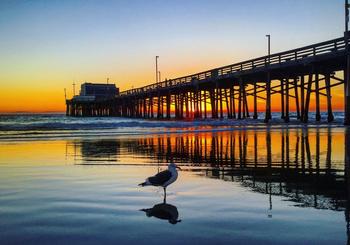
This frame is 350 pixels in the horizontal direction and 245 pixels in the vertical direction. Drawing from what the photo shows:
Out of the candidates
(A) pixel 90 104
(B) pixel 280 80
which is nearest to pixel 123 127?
(B) pixel 280 80

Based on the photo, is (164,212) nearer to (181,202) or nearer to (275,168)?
(181,202)

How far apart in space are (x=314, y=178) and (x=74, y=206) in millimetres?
3944

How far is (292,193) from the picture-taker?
5770 millimetres

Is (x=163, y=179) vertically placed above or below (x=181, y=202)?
above

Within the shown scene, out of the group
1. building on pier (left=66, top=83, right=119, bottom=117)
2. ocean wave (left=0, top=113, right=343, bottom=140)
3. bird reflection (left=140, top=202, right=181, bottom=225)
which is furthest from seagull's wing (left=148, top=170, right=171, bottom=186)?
building on pier (left=66, top=83, right=119, bottom=117)

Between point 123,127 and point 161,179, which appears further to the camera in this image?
point 123,127

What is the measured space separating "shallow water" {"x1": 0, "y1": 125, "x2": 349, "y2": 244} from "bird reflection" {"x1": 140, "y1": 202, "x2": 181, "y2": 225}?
1cm

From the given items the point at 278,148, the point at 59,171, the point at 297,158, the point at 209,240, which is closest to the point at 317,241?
the point at 209,240

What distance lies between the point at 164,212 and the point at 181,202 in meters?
0.57

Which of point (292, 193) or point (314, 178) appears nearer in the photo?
point (292, 193)

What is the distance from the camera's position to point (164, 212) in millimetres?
4754

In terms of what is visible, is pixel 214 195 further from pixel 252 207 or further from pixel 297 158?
pixel 297 158

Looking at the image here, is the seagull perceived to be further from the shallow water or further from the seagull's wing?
the shallow water

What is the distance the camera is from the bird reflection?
4488 mm
